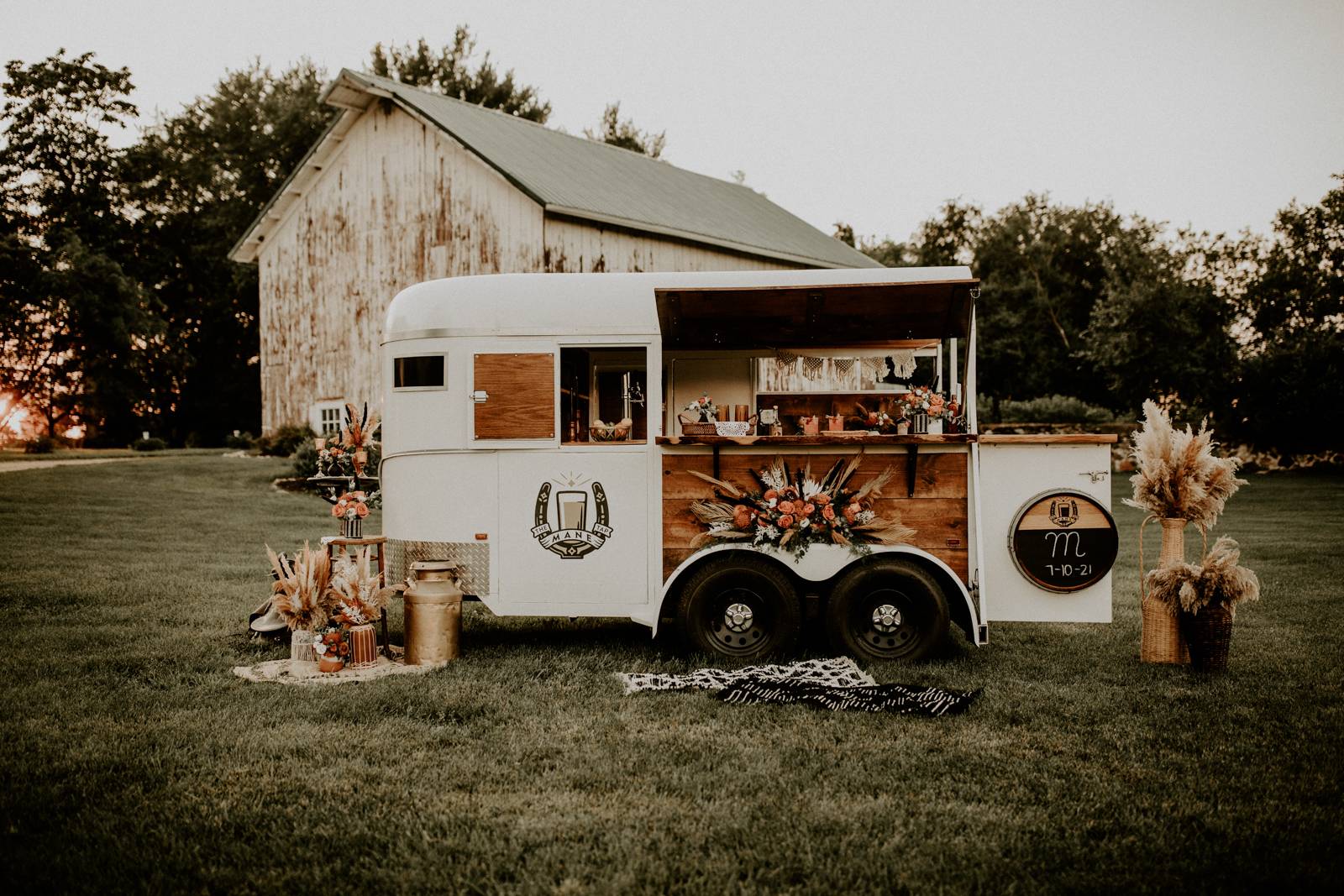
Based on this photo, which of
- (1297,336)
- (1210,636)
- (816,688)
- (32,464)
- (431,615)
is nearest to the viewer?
(816,688)

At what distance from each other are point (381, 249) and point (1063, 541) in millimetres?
16451

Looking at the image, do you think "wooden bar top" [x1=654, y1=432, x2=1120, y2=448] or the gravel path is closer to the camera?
"wooden bar top" [x1=654, y1=432, x2=1120, y2=448]

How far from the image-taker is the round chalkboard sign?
6.61 meters

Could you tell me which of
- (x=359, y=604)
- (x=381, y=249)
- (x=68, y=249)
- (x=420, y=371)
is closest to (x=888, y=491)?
(x=420, y=371)

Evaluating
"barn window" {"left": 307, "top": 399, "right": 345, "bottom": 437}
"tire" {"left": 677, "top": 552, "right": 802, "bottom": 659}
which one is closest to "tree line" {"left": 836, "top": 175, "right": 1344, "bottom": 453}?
"barn window" {"left": 307, "top": 399, "right": 345, "bottom": 437}

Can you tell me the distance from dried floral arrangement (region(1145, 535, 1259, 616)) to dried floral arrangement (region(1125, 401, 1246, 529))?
0.32 meters

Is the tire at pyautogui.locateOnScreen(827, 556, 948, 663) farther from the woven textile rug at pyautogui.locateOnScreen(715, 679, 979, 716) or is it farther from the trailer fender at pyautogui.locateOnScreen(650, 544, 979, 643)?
the woven textile rug at pyautogui.locateOnScreen(715, 679, 979, 716)

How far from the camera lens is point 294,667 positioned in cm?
679

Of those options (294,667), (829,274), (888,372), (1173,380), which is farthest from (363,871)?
(1173,380)

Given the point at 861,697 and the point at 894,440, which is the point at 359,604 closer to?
the point at 861,697

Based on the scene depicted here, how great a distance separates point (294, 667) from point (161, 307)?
34524 millimetres

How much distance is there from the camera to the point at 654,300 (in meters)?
7.03

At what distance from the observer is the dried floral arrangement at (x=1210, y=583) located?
20.8 ft

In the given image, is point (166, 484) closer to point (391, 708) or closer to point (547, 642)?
point (547, 642)
